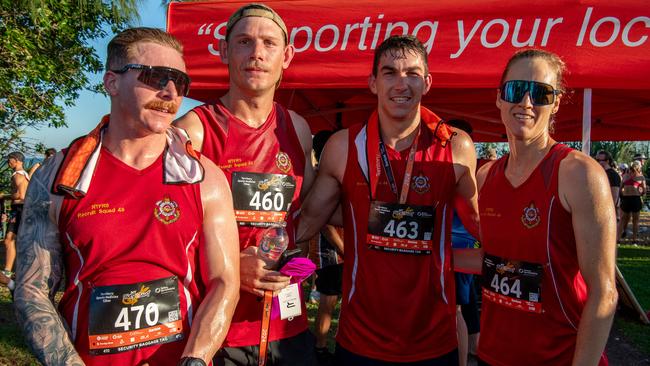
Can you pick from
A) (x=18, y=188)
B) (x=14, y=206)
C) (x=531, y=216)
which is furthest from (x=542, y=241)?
(x=18, y=188)

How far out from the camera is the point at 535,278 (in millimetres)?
1947

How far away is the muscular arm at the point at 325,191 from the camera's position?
253 cm

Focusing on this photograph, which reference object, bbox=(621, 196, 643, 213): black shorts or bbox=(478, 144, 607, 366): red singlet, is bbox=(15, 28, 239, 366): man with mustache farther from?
bbox=(621, 196, 643, 213): black shorts

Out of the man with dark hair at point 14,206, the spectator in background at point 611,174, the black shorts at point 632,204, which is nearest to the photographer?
the man with dark hair at point 14,206

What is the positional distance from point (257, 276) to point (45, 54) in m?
10.9

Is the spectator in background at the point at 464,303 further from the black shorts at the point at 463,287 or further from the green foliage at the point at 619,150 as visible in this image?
the green foliage at the point at 619,150

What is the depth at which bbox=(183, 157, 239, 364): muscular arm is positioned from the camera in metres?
1.81

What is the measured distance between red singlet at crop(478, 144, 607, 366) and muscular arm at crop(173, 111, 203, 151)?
4.83 feet

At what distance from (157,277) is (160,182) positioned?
0.36 metres

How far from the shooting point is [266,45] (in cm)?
238

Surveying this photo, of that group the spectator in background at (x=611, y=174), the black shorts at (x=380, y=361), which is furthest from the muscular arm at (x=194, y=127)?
the spectator in background at (x=611, y=174)

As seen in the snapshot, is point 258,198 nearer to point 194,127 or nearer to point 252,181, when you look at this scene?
point 252,181

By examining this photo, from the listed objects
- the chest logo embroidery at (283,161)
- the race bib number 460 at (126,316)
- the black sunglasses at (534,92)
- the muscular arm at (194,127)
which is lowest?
the race bib number 460 at (126,316)

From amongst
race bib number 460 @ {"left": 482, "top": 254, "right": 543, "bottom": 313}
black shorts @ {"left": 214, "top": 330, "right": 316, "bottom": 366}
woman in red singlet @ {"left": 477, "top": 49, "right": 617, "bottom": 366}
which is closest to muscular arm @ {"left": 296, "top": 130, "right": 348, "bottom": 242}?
black shorts @ {"left": 214, "top": 330, "right": 316, "bottom": 366}
